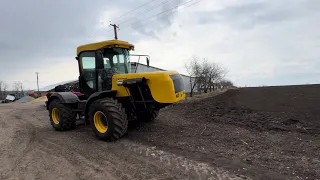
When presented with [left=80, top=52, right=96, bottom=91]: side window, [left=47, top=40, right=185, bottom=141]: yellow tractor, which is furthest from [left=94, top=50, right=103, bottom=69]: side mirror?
[left=80, top=52, right=96, bottom=91]: side window

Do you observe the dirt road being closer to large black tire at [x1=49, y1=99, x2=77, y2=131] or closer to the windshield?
large black tire at [x1=49, y1=99, x2=77, y2=131]

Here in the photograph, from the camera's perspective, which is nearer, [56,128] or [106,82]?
[106,82]

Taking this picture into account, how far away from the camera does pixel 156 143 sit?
6.88 m

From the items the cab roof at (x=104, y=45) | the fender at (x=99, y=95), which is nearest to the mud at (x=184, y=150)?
the fender at (x=99, y=95)

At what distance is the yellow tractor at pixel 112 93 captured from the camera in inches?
269

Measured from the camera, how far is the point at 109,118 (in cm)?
691

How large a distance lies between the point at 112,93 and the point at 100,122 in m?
0.88

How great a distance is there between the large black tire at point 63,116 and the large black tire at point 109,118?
1707 mm

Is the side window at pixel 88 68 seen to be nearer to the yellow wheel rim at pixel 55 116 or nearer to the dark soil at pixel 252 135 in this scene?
the yellow wheel rim at pixel 55 116

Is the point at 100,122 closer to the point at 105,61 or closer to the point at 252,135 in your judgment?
the point at 105,61

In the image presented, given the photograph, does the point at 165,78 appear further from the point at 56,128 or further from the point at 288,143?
the point at 56,128

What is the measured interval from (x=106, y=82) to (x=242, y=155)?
4368 millimetres

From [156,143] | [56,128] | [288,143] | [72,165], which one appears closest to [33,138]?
[56,128]

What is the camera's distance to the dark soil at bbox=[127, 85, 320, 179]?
4938mm
